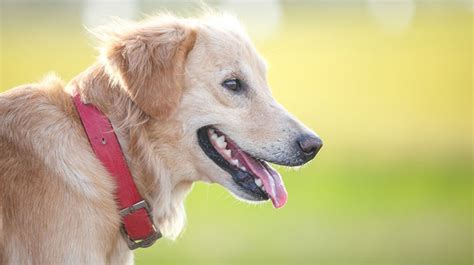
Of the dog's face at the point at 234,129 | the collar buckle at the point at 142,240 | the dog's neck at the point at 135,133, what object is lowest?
the collar buckle at the point at 142,240

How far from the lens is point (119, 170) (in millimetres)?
4410

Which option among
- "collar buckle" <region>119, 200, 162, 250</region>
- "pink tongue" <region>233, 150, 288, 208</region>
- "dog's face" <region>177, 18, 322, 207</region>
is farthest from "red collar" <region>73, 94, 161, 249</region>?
"pink tongue" <region>233, 150, 288, 208</region>

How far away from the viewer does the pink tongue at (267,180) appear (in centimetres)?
472

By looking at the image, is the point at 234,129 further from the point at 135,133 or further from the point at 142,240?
the point at 142,240

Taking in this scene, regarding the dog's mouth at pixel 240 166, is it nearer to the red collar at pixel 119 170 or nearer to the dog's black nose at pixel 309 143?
the dog's black nose at pixel 309 143

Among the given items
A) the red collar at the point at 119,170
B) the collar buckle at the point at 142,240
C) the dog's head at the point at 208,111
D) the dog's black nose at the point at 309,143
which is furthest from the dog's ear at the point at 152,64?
the dog's black nose at the point at 309,143

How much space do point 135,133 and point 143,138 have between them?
5 cm

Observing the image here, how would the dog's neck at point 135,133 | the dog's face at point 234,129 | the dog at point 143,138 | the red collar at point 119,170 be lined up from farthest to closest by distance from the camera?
the dog's face at point 234,129, the dog's neck at point 135,133, the red collar at point 119,170, the dog at point 143,138

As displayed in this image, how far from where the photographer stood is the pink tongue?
4723mm

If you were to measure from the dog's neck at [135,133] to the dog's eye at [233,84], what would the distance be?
42cm

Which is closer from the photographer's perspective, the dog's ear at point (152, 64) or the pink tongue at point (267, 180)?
the dog's ear at point (152, 64)

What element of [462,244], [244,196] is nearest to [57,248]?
[244,196]

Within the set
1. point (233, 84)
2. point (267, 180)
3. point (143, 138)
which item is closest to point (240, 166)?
point (267, 180)

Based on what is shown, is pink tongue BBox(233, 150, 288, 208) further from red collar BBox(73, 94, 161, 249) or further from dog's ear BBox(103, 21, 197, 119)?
red collar BBox(73, 94, 161, 249)
